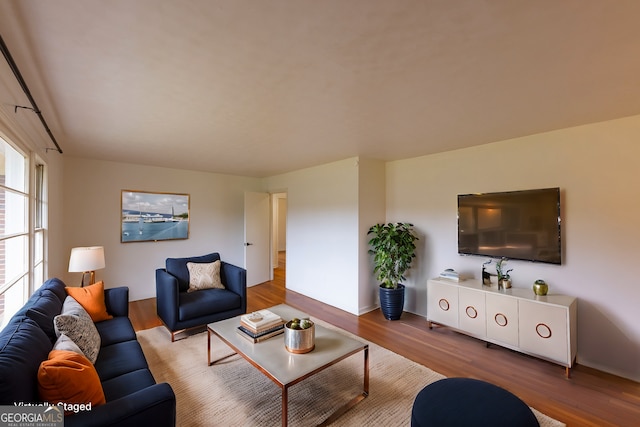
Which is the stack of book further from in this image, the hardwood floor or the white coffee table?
the hardwood floor

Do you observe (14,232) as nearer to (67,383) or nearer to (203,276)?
(67,383)

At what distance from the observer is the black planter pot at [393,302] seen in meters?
3.69

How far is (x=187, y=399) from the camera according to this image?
2.10 metres

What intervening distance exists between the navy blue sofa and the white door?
131 inches

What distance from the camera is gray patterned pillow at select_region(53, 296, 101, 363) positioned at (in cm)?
171

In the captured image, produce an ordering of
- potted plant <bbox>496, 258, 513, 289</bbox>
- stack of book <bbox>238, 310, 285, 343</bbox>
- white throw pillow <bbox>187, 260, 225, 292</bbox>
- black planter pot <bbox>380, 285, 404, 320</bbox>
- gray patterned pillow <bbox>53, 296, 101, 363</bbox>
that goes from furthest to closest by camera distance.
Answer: black planter pot <bbox>380, 285, 404, 320</bbox> < white throw pillow <bbox>187, 260, 225, 292</bbox> < potted plant <bbox>496, 258, 513, 289</bbox> < stack of book <bbox>238, 310, 285, 343</bbox> < gray patterned pillow <bbox>53, 296, 101, 363</bbox>

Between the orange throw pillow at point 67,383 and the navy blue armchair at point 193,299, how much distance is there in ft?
5.77

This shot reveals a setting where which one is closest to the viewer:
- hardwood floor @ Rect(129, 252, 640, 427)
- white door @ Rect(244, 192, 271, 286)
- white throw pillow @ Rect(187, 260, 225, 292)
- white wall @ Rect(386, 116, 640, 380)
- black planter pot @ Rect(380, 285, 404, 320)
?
hardwood floor @ Rect(129, 252, 640, 427)

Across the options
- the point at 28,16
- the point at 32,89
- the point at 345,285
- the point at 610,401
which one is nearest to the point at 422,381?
the point at 610,401

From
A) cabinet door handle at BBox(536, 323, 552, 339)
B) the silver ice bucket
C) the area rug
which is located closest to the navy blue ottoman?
the area rug

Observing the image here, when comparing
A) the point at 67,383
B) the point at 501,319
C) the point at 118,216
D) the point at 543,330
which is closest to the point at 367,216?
the point at 501,319

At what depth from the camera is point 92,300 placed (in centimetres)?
252

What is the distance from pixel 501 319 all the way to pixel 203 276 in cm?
347

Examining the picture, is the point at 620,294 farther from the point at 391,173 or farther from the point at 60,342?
the point at 60,342
